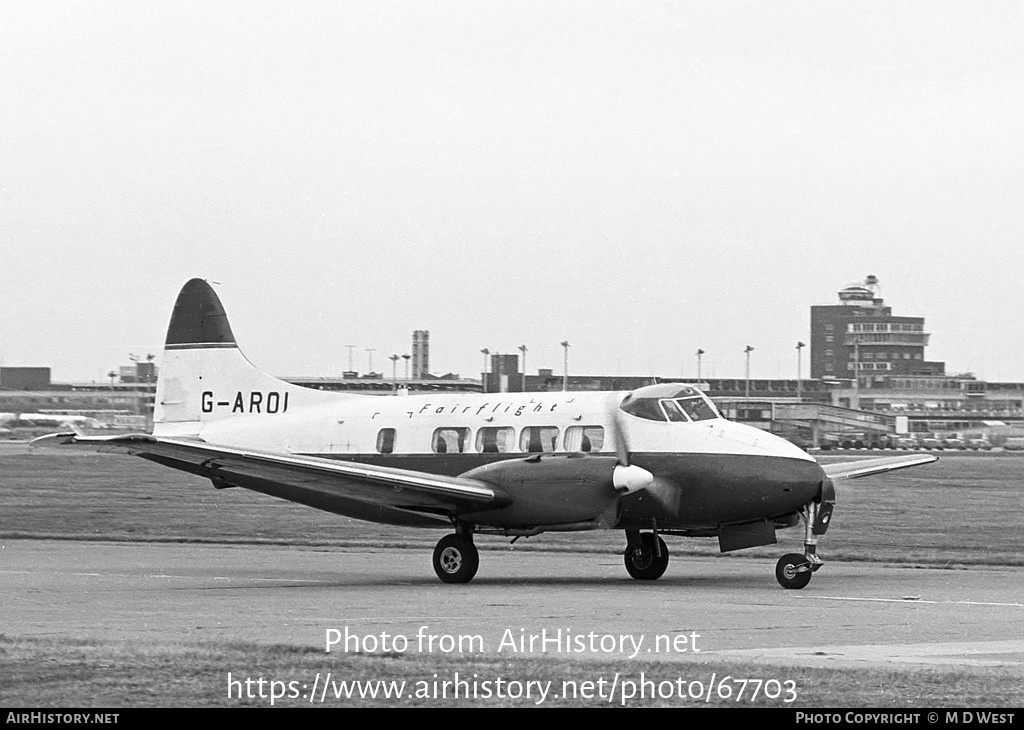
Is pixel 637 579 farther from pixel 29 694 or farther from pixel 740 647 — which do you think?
pixel 29 694

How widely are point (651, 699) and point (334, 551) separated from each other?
2104 centimetres

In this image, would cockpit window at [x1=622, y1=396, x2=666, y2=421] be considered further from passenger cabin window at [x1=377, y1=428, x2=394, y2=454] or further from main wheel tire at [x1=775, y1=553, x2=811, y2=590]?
passenger cabin window at [x1=377, y1=428, x2=394, y2=454]

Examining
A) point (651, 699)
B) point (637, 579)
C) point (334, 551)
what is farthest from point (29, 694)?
point (334, 551)

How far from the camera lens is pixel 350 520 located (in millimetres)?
42500

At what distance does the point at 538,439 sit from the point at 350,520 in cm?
1846

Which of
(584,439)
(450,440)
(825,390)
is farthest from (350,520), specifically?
(825,390)

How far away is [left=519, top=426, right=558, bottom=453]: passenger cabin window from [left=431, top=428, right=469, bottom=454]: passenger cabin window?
3.63 ft

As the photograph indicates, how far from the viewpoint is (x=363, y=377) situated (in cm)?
12119

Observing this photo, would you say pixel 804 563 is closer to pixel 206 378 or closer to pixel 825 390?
pixel 206 378

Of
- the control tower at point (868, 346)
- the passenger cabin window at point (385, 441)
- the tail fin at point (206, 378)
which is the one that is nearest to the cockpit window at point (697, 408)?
the passenger cabin window at point (385, 441)

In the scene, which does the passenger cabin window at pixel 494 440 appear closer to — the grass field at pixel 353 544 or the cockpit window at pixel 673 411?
the cockpit window at pixel 673 411

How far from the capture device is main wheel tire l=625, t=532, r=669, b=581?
2459cm

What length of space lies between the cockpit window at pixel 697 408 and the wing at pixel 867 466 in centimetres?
273

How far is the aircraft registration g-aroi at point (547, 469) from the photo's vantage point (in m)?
23.1
